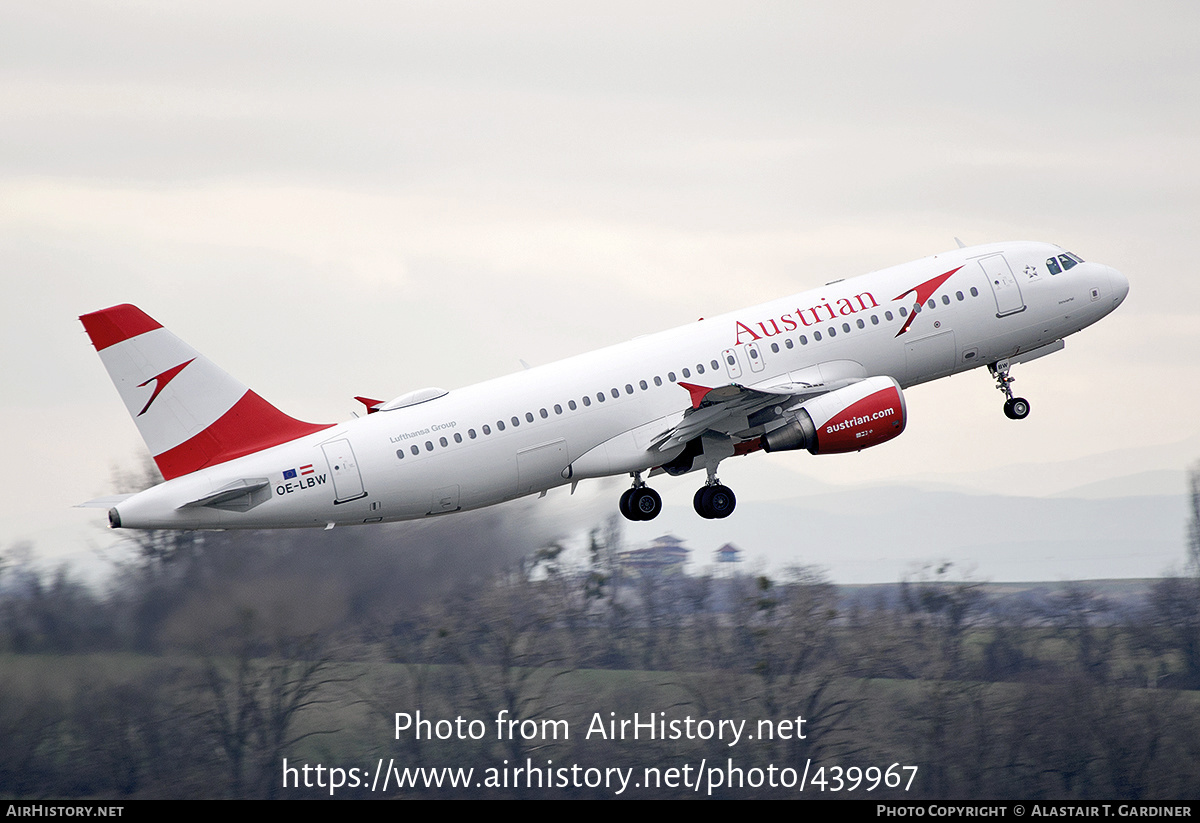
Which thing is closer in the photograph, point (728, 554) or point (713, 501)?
point (713, 501)

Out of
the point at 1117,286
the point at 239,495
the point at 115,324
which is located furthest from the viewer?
the point at 1117,286

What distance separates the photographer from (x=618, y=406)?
41.9m

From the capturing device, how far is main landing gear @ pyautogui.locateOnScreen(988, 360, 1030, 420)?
47.0 metres

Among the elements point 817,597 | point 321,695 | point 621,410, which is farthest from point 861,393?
point 817,597

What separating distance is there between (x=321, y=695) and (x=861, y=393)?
39.1 meters

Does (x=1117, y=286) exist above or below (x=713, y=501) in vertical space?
above

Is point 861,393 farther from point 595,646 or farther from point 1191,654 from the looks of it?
point 1191,654

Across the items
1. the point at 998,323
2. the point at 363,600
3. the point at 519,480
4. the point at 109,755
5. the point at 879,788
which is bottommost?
the point at 879,788

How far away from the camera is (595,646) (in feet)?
268

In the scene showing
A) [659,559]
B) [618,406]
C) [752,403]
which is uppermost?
[618,406]

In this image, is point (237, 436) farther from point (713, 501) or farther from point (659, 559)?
point (659, 559)

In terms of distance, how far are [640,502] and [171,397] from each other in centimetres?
1428

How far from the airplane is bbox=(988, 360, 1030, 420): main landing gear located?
144 mm

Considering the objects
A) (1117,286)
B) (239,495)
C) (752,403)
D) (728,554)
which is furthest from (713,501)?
(728,554)
